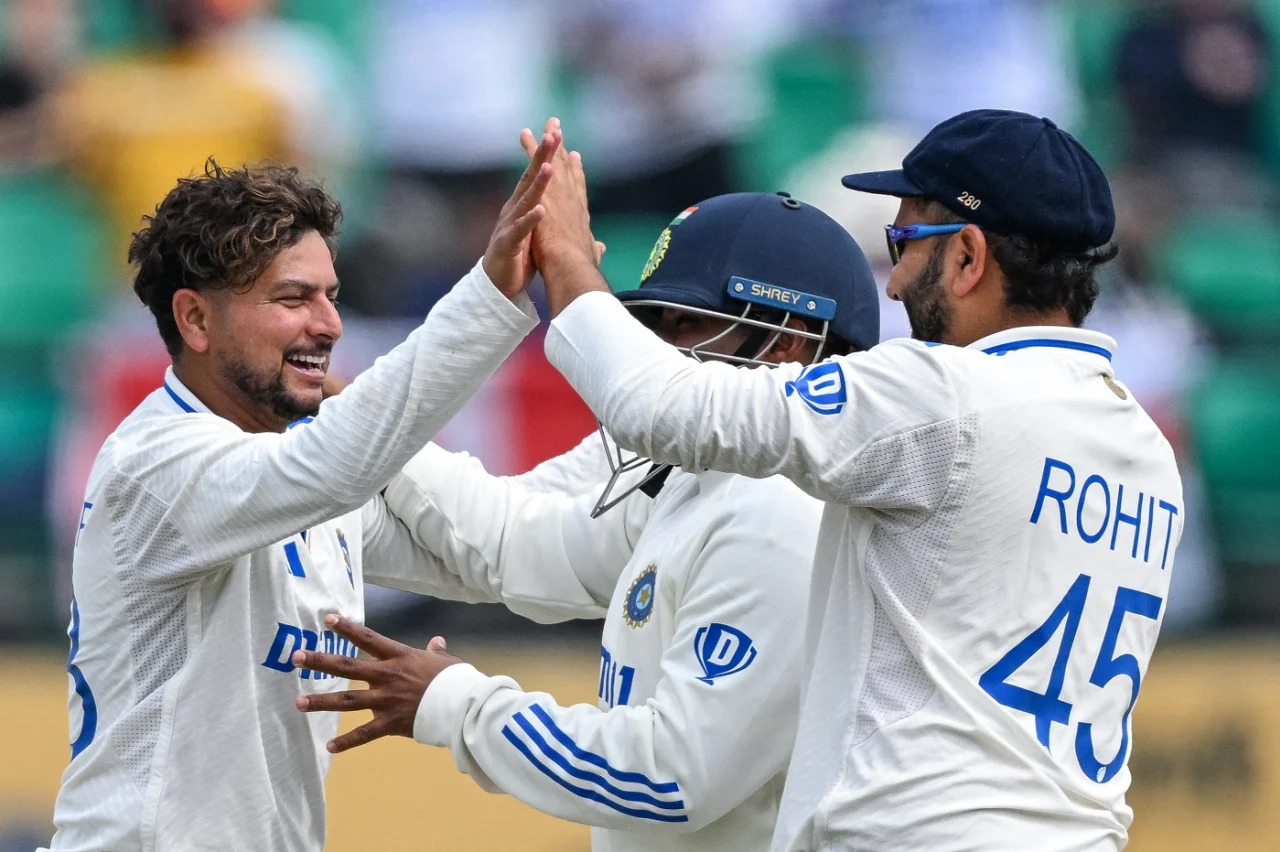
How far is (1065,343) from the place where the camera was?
7.66ft

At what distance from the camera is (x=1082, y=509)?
7.32 ft

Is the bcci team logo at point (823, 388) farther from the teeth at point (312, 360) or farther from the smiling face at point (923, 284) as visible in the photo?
the teeth at point (312, 360)

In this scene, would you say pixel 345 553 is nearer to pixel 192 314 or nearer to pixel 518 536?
pixel 518 536

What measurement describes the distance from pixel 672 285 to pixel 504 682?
2.26 ft

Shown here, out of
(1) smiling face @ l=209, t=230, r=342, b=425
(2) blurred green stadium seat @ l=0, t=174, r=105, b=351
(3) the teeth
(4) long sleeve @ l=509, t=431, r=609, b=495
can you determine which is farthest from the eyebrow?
(2) blurred green stadium seat @ l=0, t=174, r=105, b=351

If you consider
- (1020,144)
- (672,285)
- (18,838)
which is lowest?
(18,838)

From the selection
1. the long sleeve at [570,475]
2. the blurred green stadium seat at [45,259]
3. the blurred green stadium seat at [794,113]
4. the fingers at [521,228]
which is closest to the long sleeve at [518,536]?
the long sleeve at [570,475]

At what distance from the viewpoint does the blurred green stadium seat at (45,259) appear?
530 centimetres

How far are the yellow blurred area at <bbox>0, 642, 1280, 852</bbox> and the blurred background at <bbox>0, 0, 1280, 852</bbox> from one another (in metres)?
0.01

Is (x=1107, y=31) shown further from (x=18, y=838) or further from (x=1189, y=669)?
(x=18, y=838)

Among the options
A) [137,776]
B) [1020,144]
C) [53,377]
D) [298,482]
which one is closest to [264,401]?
[298,482]

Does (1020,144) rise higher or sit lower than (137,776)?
higher

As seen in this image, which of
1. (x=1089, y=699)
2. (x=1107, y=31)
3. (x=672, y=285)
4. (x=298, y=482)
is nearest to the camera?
(x=1089, y=699)

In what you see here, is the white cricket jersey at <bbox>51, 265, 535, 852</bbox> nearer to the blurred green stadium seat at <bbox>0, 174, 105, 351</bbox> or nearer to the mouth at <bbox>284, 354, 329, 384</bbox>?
the mouth at <bbox>284, 354, 329, 384</bbox>
